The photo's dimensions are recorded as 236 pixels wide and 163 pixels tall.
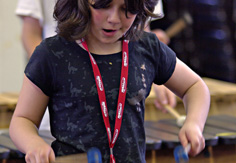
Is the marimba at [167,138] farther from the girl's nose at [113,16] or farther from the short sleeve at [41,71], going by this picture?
the girl's nose at [113,16]

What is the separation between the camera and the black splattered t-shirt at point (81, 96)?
1559 mm

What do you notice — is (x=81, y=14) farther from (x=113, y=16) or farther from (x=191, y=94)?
(x=191, y=94)

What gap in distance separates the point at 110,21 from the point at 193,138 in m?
0.47

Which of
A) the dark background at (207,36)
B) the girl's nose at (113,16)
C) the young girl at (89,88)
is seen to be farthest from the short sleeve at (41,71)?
the dark background at (207,36)

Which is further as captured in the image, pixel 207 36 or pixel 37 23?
pixel 207 36

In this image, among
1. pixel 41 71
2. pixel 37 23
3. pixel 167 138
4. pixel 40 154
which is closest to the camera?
pixel 40 154

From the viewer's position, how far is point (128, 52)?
1653 mm

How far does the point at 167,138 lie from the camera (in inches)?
92.7

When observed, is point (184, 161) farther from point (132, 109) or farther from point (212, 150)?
point (212, 150)

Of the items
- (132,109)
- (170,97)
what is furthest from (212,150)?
(132,109)

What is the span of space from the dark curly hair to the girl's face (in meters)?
0.02

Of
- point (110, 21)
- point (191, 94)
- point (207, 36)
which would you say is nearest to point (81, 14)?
point (110, 21)

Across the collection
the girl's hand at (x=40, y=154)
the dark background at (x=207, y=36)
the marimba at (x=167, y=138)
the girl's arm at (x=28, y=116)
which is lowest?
the dark background at (x=207, y=36)

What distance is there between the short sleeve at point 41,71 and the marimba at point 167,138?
0.67m
